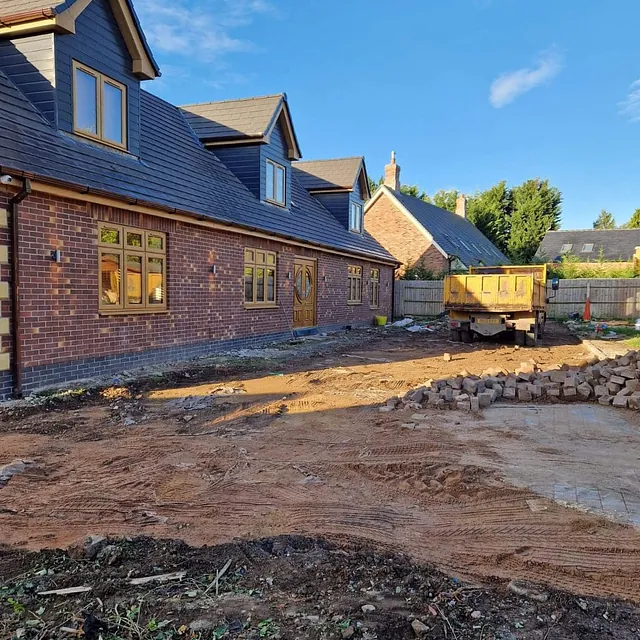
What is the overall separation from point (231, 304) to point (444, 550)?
10.8 meters

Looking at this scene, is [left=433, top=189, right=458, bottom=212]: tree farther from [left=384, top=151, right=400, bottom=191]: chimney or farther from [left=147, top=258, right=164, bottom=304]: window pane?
[left=147, top=258, right=164, bottom=304]: window pane

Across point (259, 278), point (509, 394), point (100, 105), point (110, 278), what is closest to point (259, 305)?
point (259, 278)

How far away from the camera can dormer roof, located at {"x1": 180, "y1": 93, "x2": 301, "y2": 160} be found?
52.4 ft

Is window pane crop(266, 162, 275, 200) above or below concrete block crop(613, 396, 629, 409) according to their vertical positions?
above

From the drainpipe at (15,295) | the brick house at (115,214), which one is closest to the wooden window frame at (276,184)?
the brick house at (115,214)

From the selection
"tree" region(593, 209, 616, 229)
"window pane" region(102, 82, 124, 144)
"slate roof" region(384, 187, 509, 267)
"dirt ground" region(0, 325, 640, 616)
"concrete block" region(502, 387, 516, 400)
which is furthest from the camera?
"tree" region(593, 209, 616, 229)

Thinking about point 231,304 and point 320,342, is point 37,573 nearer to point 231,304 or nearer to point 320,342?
point 231,304

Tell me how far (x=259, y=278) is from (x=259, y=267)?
32cm

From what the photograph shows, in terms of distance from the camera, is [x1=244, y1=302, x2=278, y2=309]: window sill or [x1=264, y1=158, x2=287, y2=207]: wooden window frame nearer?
[x1=244, y1=302, x2=278, y2=309]: window sill

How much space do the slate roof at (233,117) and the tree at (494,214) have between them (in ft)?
127

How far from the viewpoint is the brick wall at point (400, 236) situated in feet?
105

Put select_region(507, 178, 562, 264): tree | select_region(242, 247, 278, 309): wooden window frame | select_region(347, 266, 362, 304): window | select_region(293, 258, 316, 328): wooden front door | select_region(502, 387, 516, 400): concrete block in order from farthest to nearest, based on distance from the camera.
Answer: select_region(507, 178, 562, 264): tree
select_region(347, 266, 362, 304): window
select_region(293, 258, 316, 328): wooden front door
select_region(242, 247, 278, 309): wooden window frame
select_region(502, 387, 516, 400): concrete block

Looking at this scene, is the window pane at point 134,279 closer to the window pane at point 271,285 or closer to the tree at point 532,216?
the window pane at point 271,285

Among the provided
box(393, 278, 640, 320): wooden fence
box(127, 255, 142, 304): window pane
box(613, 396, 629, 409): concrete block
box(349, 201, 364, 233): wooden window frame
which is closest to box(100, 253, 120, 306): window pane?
box(127, 255, 142, 304): window pane
